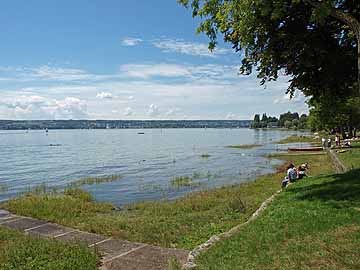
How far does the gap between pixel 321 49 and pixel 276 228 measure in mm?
6889

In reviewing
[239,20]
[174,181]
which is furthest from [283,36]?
[174,181]

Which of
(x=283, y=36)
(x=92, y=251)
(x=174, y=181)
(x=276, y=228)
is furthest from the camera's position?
(x=174, y=181)

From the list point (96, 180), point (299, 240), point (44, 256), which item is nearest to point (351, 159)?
point (299, 240)

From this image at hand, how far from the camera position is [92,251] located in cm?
941

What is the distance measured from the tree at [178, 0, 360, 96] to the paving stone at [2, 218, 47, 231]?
9489 mm

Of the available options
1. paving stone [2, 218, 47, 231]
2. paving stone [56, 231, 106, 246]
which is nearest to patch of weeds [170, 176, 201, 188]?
paving stone [2, 218, 47, 231]

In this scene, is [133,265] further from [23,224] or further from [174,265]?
[23,224]

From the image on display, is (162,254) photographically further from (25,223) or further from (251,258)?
(25,223)

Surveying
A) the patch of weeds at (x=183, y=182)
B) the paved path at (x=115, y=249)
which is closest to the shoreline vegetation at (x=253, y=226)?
the paved path at (x=115, y=249)

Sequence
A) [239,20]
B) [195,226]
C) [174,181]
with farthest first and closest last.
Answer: [174,181] → [195,226] → [239,20]

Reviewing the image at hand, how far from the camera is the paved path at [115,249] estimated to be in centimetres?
873

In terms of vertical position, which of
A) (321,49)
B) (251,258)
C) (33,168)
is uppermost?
(321,49)

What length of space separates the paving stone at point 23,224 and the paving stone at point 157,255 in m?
5.70

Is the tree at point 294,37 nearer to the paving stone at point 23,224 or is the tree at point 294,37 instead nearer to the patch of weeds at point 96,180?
the paving stone at point 23,224
